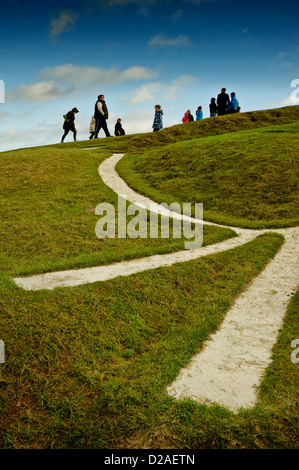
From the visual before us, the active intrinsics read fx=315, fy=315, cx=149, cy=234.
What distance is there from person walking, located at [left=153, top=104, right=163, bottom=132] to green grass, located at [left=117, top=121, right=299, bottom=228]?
24.7 feet

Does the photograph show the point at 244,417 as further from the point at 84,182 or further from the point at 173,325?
the point at 84,182

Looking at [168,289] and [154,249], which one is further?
[154,249]

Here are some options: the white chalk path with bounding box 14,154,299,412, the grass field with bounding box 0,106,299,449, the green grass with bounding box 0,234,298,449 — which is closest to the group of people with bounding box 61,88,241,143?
the grass field with bounding box 0,106,299,449

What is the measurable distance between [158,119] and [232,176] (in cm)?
1718

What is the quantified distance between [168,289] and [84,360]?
281 centimetres

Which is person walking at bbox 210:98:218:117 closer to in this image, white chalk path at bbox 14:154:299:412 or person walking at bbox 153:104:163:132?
person walking at bbox 153:104:163:132

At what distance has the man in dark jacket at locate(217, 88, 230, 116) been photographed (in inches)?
1340

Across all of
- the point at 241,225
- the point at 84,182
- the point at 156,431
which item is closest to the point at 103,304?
the point at 156,431

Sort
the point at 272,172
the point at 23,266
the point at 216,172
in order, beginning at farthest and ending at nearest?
the point at 216,172 < the point at 272,172 < the point at 23,266

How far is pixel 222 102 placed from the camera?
35094 mm

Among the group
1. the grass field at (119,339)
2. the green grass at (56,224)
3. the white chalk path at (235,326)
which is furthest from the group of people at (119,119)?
the white chalk path at (235,326)

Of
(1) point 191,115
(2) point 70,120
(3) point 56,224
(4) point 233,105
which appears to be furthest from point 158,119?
(3) point 56,224

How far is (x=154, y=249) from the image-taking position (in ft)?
32.2

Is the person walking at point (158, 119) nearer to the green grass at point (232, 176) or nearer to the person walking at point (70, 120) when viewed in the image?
the green grass at point (232, 176)
